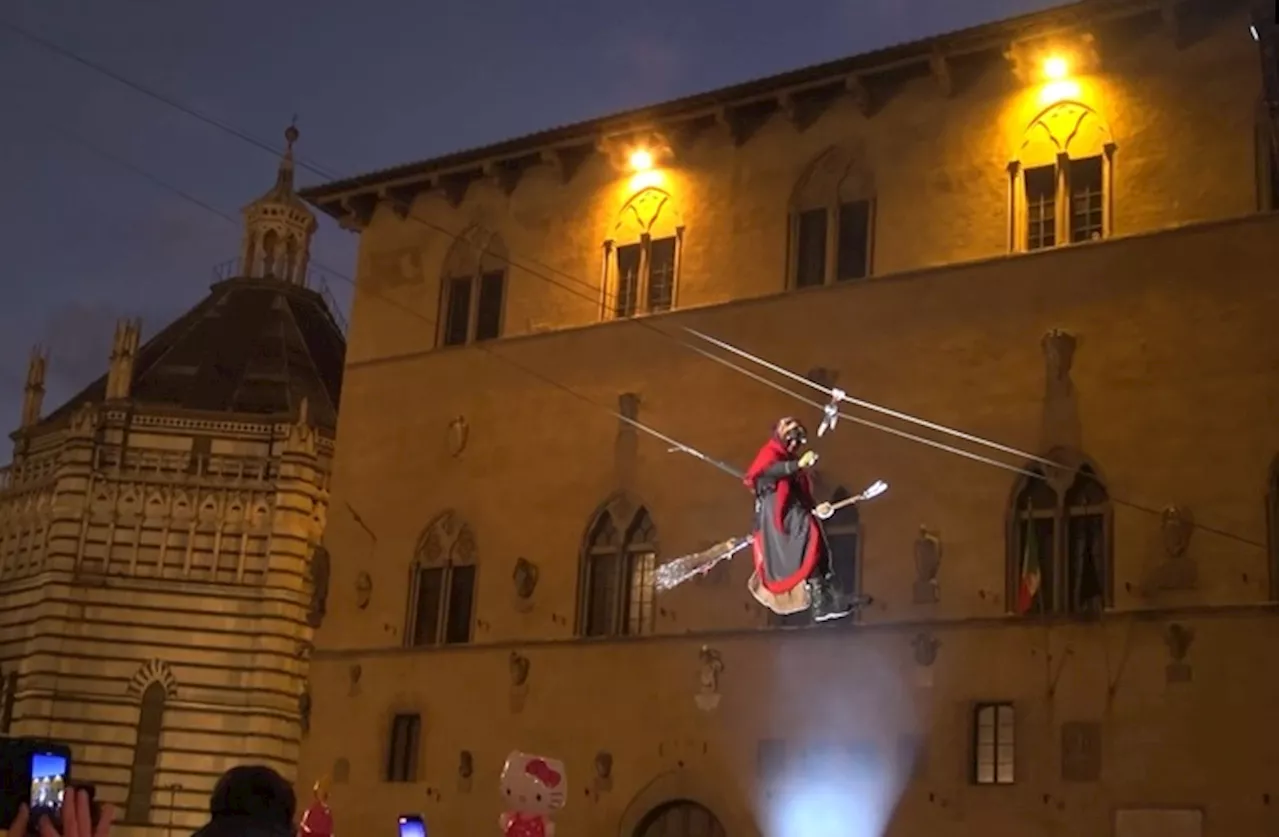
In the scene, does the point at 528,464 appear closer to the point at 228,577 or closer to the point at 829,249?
the point at 829,249

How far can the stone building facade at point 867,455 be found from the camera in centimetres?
1855

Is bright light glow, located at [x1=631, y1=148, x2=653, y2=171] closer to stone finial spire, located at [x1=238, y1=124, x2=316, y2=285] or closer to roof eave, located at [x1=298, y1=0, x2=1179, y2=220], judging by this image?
roof eave, located at [x1=298, y1=0, x2=1179, y2=220]

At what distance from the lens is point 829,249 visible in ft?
72.1

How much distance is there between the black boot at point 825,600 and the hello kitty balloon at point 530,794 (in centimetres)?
332

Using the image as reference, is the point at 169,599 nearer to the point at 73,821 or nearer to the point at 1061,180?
the point at 1061,180

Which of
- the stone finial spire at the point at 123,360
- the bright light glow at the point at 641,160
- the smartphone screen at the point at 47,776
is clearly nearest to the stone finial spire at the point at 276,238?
the stone finial spire at the point at 123,360

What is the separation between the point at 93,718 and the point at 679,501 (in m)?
18.7

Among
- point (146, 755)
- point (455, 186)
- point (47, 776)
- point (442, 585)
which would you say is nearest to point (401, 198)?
point (455, 186)

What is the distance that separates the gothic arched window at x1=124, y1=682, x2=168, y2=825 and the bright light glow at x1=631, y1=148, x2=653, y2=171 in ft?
60.2

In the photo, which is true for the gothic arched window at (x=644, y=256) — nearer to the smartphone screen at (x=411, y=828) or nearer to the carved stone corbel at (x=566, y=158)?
the carved stone corbel at (x=566, y=158)

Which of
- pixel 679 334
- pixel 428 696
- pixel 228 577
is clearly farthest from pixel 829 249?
pixel 228 577

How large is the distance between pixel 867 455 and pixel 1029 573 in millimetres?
2560

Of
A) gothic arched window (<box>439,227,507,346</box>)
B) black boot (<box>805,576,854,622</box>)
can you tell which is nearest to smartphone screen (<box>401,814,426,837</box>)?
black boot (<box>805,576,854,622</box>)

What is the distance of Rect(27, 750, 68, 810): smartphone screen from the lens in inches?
219
